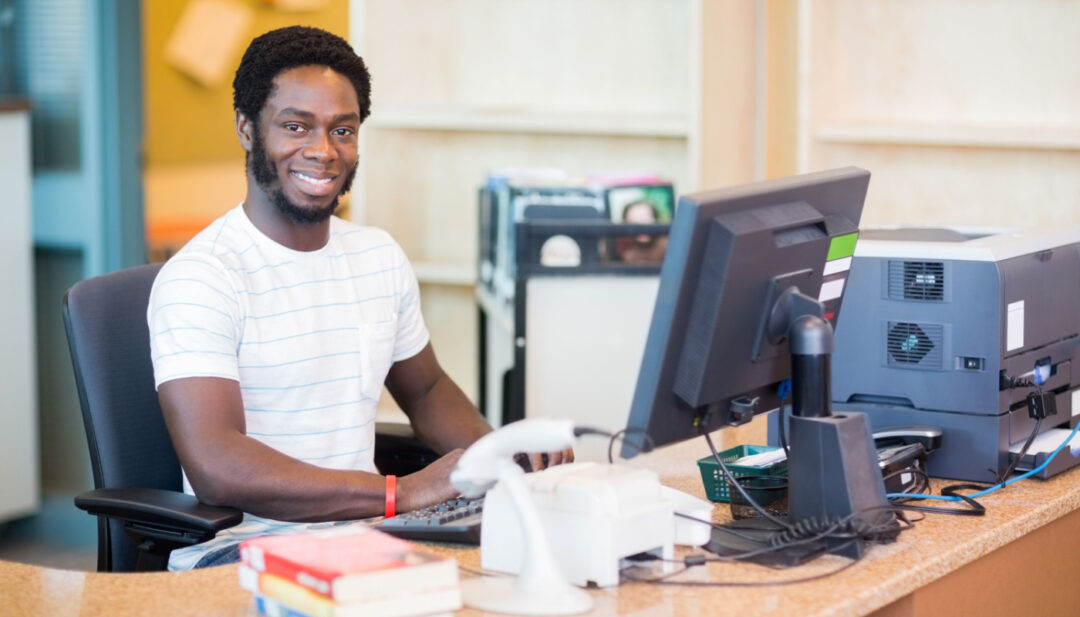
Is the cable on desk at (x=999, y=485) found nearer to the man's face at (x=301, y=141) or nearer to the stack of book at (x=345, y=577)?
the stack of book at (x=345, y=577)

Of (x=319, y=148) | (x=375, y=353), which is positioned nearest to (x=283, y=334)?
(x=375, y=353)

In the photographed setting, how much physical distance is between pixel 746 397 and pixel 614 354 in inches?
58.6

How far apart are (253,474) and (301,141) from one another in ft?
1.97

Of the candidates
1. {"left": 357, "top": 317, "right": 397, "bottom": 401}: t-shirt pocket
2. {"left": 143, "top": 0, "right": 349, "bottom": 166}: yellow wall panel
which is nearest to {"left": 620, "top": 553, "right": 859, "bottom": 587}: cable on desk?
{"left": 357, "top": 317, "right": 397, "bottom": 401}: t-shirt pocket

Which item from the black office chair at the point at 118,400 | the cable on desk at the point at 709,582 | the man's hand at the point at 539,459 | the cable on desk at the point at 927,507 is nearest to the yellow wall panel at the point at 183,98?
the black office chair at the point at 118,400

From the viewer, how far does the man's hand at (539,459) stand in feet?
6.61

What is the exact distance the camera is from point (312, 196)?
2.20 meters

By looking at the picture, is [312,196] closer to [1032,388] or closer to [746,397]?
[746,397]

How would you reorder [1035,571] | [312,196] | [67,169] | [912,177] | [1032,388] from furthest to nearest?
[67,169] < [912,177] < [312,196] < [1032,388] < [1035,571]

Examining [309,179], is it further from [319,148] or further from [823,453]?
[823,453]

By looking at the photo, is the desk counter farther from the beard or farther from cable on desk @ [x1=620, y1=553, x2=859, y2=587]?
the beard

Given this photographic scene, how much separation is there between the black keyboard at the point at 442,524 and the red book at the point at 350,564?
0.73ft

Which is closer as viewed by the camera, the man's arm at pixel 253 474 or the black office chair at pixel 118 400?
the man's arm at pixel 253 474

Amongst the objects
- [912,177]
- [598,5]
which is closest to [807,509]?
[912,177]
